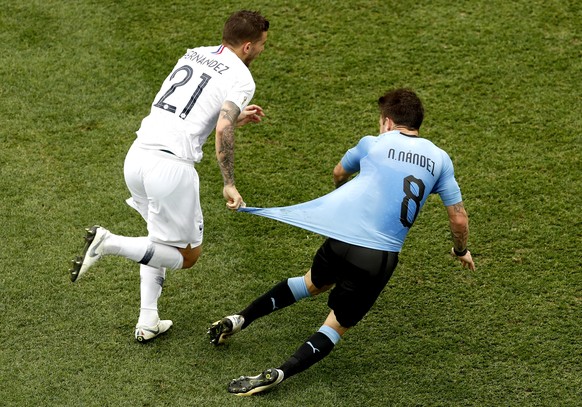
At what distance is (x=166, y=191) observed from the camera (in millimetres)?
6066

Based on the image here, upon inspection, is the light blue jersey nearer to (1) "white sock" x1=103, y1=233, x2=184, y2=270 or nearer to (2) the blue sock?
(2) the blue sock

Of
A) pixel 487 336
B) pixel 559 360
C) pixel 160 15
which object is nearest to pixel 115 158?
pixel 160 15

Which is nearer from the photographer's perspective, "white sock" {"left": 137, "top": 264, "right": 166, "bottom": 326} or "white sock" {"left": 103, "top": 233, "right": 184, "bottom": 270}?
"white sock" {"left": 103, "top": 233, "right": 184, "bottom": 270}

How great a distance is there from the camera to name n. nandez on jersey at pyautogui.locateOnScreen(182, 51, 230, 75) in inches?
242

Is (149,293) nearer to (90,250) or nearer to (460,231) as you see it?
(90,250)

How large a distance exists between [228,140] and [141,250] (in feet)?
3.09

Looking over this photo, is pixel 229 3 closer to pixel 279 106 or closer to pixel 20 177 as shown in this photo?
pixel 279 106

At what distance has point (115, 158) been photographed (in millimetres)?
8211

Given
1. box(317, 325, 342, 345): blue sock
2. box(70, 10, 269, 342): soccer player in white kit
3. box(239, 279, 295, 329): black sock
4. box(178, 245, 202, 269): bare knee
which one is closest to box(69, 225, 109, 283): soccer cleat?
box(70, 10, 269, 342): soccer player in white kit

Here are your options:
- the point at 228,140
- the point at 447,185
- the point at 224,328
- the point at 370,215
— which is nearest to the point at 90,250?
the point at 224,328

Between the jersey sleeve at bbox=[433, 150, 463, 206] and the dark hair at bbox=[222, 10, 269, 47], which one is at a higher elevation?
the dark hair at bbox=[222, 10, 269, 47]

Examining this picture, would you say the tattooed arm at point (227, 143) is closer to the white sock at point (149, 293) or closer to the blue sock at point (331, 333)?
the white sock at point (149, 293)

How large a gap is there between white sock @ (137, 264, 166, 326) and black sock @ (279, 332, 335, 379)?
0.99 m

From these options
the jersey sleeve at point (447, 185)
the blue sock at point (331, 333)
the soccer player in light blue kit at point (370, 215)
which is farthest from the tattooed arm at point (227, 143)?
the jersey sleeve at point (447, 185)
